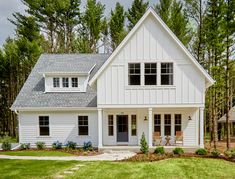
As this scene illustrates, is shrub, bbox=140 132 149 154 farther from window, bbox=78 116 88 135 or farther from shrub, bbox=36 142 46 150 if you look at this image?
shrub, bbox=36 142 46 150

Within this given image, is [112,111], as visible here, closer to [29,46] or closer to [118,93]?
[118,93]

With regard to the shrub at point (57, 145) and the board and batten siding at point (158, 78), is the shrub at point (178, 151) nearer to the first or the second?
the board and batten siding at point (158, 78)

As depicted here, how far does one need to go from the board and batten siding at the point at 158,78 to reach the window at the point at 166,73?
1.08 feet

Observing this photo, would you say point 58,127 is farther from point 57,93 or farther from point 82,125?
point 57,93

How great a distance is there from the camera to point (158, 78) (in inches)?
677

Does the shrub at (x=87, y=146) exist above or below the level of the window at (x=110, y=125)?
below

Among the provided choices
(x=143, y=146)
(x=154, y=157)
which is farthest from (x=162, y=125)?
(x=154, y=157)

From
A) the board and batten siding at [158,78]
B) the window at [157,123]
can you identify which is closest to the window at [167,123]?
the window at [157,123]

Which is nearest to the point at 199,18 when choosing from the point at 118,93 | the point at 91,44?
the point at 118,93

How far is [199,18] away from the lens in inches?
929

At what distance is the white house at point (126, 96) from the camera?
17172 millimetres

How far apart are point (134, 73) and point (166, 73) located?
2.18 m

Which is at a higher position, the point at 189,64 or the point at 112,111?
the point at 189,64

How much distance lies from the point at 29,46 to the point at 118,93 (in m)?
19.0
